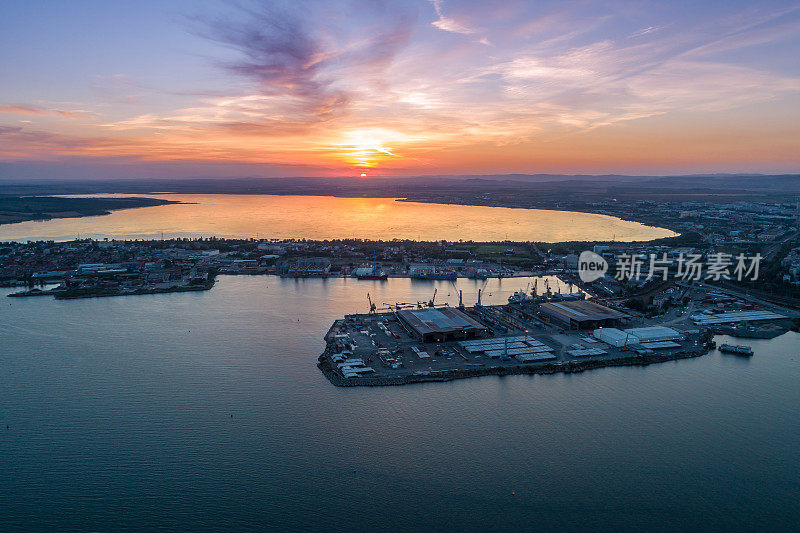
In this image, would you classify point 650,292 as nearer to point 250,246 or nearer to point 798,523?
point 798,523

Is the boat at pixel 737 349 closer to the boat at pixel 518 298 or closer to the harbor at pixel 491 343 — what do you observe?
the harbor at pixel 491 343

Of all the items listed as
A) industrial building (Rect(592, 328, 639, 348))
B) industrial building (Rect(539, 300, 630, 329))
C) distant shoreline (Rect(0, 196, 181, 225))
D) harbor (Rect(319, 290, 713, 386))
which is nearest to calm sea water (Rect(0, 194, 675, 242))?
distant shoreline (Rect(0, 196, 181, 225))

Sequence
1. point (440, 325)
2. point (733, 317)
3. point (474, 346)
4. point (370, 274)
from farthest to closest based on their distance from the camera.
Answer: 1. point (370, 274)
2. point (733, 317)
3. point (440, 325)
4. point (474, 346)

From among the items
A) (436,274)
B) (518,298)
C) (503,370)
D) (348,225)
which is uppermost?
(348,225)

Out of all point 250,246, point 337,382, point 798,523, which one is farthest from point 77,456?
point 250,246

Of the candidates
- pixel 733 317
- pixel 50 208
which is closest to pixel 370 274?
pixel 733 317

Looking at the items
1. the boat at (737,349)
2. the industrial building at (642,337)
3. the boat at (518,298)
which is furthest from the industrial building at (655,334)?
the boat at (518,298)

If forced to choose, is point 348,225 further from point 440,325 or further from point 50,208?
point 50,208
